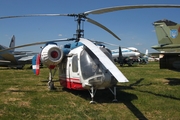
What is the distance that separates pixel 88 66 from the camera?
7.54 m

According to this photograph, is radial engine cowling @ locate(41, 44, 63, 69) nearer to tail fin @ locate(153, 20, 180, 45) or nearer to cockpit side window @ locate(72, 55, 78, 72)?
cockpit side window @ locate(72, 55, 78, 72)

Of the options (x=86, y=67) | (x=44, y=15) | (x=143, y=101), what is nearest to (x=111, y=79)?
(x=86, y=67)

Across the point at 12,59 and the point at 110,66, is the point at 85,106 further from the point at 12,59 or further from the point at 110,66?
the point at 12,59

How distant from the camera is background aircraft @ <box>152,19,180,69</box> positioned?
40.3 feet

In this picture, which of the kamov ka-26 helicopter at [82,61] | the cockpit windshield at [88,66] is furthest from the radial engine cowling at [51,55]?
the cockpit windshield at [88,66]

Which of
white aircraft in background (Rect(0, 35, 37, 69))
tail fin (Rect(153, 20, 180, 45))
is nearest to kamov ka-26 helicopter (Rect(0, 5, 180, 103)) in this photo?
tail fin (Rect(153, 20, 180, 45))

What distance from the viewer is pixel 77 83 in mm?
8125

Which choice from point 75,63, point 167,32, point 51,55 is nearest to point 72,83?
point 75,63

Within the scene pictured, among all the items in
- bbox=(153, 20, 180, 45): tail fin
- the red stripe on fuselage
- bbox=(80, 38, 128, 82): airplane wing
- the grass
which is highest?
bbox=(153, 20, 180, 45): tail fin

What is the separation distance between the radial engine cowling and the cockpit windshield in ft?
4.88

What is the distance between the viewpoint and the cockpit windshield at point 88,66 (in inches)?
291

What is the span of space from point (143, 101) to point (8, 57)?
73.7 ft

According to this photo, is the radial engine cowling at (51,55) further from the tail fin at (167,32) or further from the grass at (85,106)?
the tail fin at (167,32)

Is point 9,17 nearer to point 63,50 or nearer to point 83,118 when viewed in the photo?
point 63,50
